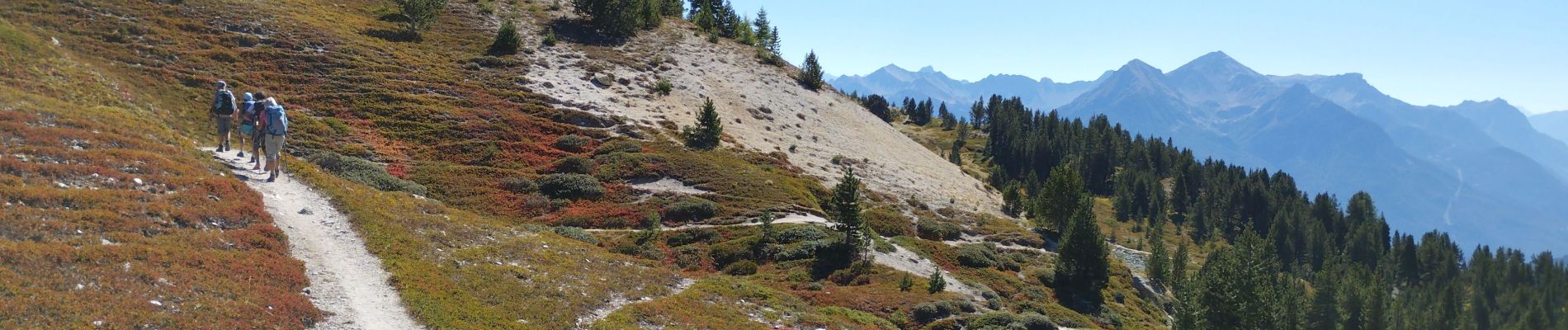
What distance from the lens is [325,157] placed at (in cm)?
3797

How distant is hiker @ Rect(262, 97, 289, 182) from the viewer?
91.1 feet

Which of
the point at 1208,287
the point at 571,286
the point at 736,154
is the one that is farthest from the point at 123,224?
the point at 1208,287

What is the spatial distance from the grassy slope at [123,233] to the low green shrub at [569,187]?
18343 mm

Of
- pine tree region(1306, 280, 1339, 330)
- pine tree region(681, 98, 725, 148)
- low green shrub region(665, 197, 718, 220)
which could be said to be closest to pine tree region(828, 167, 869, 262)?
low green shrub region(665, 197, 718, 220)

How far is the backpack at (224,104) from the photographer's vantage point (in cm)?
2948

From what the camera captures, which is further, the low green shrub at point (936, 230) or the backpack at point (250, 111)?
the low green shrub at point (936, 230)

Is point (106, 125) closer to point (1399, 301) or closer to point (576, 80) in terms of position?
point (576, 80)

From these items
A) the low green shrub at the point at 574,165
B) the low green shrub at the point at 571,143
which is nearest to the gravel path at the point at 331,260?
the low green shrub at the point at 574,165

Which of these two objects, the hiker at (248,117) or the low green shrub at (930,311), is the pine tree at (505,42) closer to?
the hiker at (248,117)

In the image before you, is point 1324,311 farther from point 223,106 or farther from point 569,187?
point 223,106

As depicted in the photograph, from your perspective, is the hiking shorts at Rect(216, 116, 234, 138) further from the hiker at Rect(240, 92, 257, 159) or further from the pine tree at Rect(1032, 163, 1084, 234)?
the pine tree at Rect(1032, 163, 1084, 234)

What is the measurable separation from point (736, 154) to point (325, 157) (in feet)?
94.2

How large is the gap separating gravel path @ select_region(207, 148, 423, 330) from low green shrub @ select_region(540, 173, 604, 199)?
16238mm

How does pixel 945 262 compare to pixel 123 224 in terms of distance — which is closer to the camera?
pixel 123 224
